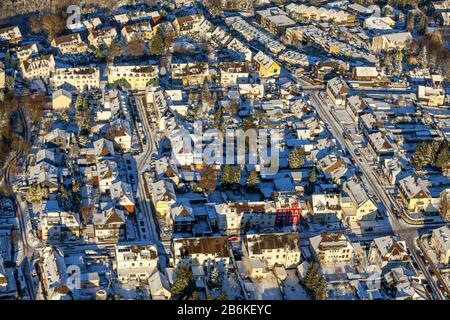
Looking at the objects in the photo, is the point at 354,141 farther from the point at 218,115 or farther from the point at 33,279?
the point at 33,279

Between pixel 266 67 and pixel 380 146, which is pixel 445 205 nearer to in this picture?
pixel 380 146

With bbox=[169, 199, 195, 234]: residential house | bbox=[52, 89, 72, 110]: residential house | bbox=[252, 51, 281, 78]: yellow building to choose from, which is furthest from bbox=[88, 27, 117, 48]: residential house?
bbox=[169, 199, 195, 234]: residential house

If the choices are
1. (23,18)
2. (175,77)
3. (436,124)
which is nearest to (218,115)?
(175,77)

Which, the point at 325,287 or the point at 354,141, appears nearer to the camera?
the point at 325,287

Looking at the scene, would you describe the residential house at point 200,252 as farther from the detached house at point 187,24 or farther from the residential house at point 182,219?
the detached house at point 187,24

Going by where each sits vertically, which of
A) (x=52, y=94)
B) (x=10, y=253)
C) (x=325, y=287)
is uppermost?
(x=52, y=94)

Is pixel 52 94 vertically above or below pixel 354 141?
above

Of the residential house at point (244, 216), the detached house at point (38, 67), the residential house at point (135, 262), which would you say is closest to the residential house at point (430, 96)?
the residential house at point (244, 216)
